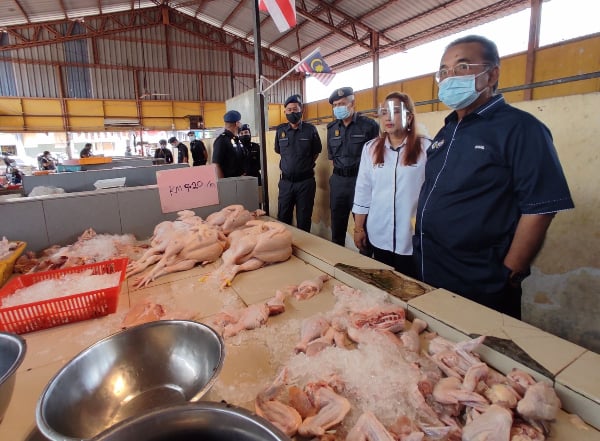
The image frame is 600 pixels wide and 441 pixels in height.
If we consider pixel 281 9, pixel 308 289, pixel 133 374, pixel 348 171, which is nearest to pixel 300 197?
pixel 348 171

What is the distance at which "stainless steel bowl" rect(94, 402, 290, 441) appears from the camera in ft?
2.23

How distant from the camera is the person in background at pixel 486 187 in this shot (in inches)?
59.1

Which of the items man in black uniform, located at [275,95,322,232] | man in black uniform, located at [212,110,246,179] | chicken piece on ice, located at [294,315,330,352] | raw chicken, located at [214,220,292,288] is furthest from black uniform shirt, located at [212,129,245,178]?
chicken piece on ice, located at [294,315,330,352]

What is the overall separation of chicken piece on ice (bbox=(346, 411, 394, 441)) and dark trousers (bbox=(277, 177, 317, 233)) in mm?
3634

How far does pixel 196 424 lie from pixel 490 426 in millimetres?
686

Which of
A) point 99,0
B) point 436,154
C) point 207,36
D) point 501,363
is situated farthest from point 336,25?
point 501,363

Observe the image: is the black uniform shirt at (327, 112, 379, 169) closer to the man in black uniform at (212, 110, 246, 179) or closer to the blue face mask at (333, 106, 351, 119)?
the blue face mask at (333, 106, 351, 119)

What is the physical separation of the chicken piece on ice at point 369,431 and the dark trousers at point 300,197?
11.9 feet

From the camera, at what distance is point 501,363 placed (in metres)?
1.08

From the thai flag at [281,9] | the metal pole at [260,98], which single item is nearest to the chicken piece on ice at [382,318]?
the metal pole at [260,98]

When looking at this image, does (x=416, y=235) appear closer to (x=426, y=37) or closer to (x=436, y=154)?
(x=436, y=154)

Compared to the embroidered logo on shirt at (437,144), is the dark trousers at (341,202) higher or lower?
lower

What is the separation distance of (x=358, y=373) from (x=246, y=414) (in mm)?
468

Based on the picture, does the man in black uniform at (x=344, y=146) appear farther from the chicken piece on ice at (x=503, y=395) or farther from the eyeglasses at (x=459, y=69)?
the chicken piece on ice at (x=503, y=395)
